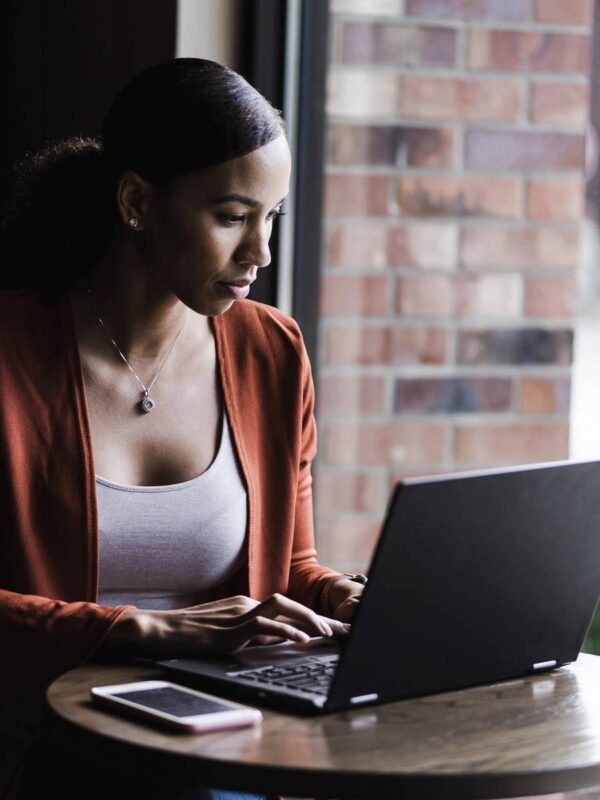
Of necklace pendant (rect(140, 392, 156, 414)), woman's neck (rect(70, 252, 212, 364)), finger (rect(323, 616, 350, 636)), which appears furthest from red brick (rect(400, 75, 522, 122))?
finger (rect(323, 616, 350, 636))

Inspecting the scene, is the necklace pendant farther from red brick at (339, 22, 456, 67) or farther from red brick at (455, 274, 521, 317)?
red brick at (339, 22, 456, 67)

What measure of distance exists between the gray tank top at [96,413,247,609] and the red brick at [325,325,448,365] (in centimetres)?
64

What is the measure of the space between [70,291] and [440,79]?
30.9 inches

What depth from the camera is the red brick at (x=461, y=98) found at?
207 centimetres

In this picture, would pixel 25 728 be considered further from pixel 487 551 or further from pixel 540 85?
pixel 540 85

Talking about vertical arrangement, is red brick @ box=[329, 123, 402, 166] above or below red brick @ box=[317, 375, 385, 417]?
above

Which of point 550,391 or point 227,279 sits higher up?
point 227,279

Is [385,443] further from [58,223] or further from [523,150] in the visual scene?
[58,223]

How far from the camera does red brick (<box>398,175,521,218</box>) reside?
2096mm

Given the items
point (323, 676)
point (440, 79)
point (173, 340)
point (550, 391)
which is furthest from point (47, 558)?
point (440, 79)

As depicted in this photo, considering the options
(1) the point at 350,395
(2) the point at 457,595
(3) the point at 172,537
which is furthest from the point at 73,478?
(1) the point at 350,395

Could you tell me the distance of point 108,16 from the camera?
231 centimetres

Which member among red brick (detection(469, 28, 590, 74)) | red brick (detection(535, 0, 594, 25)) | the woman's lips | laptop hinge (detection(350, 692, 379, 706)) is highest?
red brick (detection(535, 0, 594, 25))

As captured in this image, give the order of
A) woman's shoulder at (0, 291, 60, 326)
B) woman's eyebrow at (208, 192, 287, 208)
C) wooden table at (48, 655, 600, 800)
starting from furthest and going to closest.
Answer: woman's shoulder at (0, 291, 60, 326) → woman's eyebrow at (208, 192, 287, 208) → wooden table at (48, 655, 600, 800)
